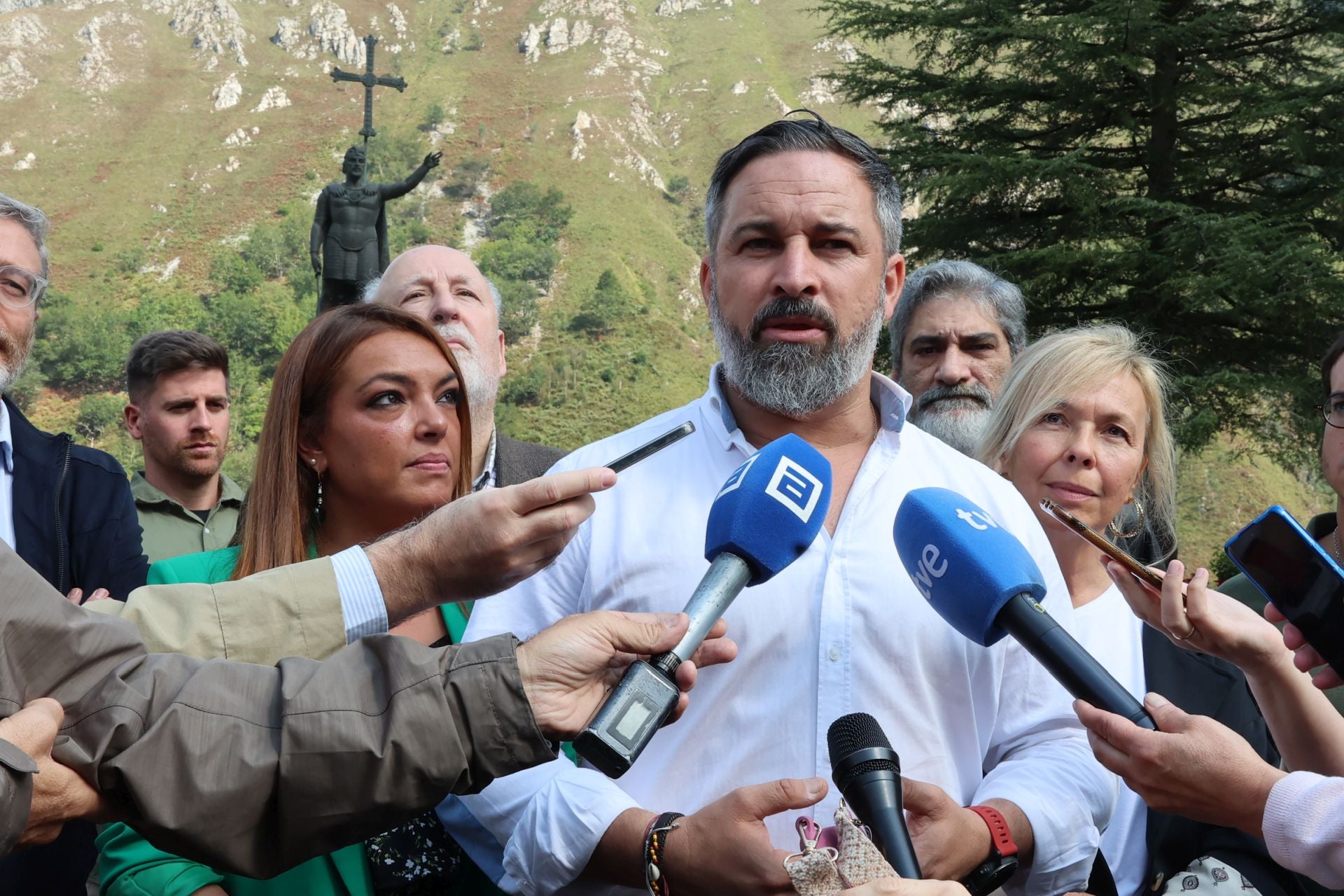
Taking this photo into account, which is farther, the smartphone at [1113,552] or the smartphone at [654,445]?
the smartphone at [1113,552]

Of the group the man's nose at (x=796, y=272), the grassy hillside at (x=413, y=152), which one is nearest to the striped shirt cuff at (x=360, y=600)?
the man's nose at (x=796, y=272)

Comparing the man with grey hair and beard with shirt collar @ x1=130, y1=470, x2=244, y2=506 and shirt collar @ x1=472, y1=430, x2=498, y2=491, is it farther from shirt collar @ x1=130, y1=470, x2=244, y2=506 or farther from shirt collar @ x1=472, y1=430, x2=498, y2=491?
shirt collar @ x1=130, y1=470, x2=244, y2=506

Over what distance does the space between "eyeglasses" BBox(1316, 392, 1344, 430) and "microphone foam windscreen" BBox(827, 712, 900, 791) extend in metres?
1.89

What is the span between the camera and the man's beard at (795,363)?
103 inches

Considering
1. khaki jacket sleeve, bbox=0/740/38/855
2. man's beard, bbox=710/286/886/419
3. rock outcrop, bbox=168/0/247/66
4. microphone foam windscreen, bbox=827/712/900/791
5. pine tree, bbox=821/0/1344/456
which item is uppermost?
rock outcrop, bbox=168/0/247/66

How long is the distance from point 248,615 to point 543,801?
0.60 m

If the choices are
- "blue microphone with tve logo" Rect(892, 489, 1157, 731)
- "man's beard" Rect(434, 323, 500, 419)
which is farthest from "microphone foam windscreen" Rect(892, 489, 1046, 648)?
"man's beard" Rect(434, 323, 500, 419)

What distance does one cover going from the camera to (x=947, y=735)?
2.32 meters

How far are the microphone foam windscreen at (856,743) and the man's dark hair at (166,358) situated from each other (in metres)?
4.28

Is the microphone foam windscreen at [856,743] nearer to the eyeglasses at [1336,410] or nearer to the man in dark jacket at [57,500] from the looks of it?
the eyeglasses at [1336,410]

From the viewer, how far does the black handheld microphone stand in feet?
5.73

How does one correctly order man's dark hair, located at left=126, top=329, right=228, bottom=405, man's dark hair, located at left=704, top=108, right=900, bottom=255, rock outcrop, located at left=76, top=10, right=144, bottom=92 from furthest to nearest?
rock outcrop, located at left=76, top=10, right=144, bottom=92 < man's dark hair, located at left=126, top=329, right=228, bottom=405 < man's dark hair, located at left=704, top=108, right=900, bottom=255

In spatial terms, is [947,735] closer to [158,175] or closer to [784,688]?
[784,688]

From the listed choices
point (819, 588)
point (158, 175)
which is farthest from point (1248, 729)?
point (158, 175)
